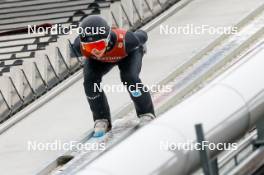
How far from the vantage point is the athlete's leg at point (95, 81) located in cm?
725

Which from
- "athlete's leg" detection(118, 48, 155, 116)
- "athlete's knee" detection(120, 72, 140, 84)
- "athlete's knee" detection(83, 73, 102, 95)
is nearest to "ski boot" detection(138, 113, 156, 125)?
"athlete's leg" detection(118, 48, 155, 116)

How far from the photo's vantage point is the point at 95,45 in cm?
682

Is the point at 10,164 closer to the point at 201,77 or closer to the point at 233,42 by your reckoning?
the point at 201,77

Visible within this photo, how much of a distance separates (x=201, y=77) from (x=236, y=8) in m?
3.91

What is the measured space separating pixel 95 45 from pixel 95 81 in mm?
541

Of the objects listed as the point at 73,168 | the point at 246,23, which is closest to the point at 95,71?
the point at 73,168

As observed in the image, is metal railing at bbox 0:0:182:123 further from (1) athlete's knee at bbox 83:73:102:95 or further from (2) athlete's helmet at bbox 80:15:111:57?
(2) athlete's helmet at bbox 80:15:111:57

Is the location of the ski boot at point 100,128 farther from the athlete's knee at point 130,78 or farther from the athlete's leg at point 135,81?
the athlete's knee at point 130,78

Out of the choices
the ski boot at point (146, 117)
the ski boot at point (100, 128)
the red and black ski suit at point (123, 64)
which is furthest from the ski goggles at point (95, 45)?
the ski boot at point (100, 128)

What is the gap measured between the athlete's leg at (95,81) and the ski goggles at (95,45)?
381 mm

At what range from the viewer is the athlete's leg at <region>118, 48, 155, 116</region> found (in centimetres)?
712

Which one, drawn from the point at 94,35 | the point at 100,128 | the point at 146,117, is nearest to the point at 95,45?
the point at 94,35

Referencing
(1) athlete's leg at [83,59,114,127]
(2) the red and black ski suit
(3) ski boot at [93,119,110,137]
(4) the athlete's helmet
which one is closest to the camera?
(4) the athlete's helmet

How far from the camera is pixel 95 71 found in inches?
286
